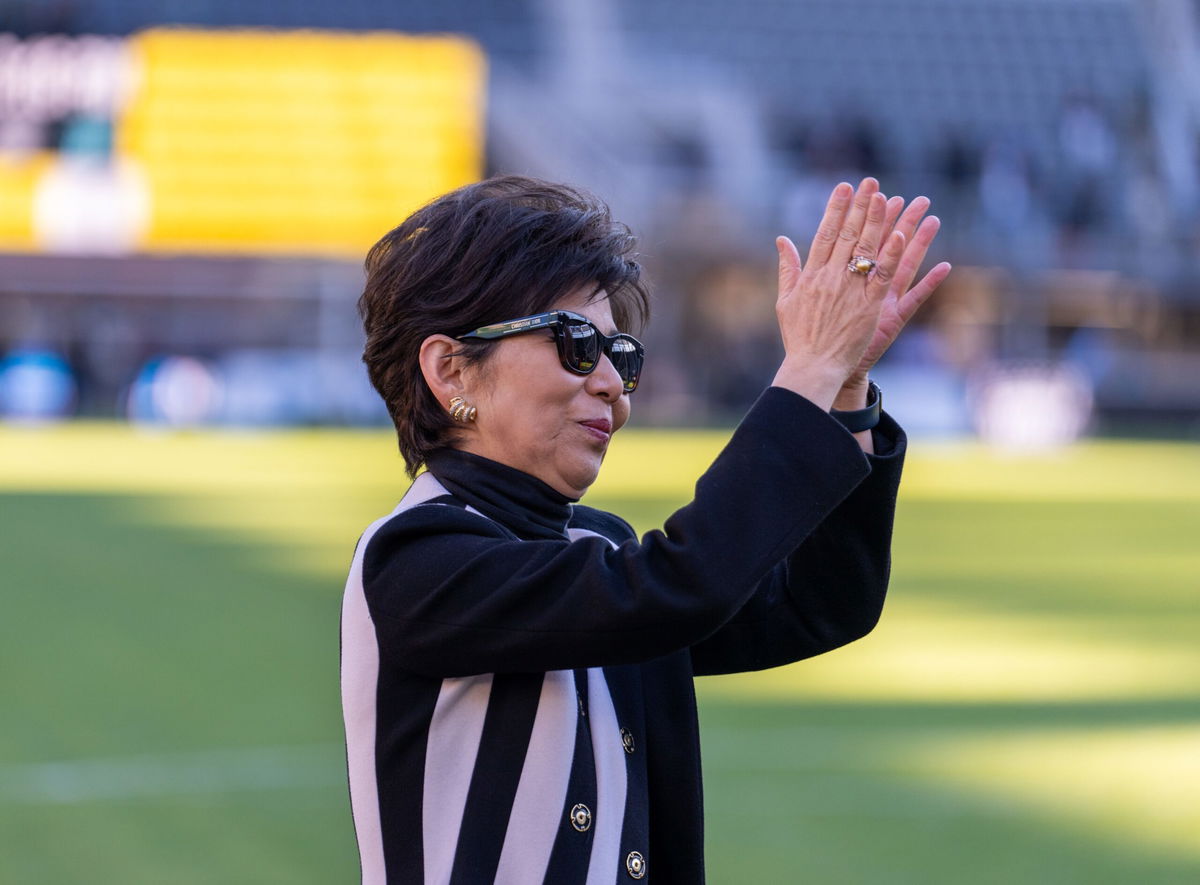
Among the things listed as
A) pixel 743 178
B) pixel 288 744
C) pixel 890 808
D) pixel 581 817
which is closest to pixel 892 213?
pixel 581 817

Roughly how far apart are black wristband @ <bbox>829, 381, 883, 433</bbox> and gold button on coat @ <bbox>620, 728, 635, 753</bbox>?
47 cm

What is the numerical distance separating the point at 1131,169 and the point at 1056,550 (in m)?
27.8

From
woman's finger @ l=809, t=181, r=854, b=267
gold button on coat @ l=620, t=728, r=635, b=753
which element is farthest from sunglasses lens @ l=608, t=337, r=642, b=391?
gold button on coat @ l=620, t=728, r=635, b=753

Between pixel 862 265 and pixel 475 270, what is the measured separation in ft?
1.57

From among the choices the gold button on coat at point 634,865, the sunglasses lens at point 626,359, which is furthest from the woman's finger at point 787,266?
the gold button on coat at point 634,865

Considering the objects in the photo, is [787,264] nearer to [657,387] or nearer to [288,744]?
[288,744]

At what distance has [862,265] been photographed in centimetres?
214

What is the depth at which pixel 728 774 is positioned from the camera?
6.74 meters

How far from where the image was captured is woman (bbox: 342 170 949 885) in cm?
206

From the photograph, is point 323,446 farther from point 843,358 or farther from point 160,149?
point 843,358

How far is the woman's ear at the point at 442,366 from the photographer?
227 centimetres

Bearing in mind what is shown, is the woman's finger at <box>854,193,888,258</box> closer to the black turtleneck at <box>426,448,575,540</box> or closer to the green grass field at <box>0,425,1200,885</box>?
the black turtleneck at <box>426,448,575,540</box>

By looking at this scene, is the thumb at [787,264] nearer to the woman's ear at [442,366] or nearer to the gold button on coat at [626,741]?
the woman's ear at [442,366]

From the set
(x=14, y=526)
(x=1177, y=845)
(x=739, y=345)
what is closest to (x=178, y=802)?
(x=1177, y=845)
